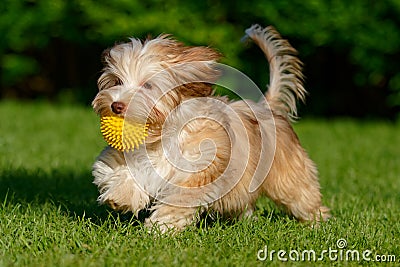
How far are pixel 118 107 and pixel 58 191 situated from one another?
1.98m

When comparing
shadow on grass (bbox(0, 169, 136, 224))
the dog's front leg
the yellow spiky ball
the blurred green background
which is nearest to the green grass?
shadow on grass (bbox(0, 169, 136, 224))

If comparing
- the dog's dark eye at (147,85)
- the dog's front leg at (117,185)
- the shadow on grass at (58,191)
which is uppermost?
the dog's dark eye at (147,85)

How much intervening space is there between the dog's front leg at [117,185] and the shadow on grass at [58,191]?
0.25 meters

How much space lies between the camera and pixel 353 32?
1111cm

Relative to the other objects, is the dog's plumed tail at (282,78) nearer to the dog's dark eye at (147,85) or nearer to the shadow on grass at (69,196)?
the shadow on grass at (69,196)

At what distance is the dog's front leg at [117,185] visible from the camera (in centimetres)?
421

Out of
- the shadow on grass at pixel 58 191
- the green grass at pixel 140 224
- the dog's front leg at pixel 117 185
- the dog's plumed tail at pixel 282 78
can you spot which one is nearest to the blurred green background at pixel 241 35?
the green grass at pixel 140 224

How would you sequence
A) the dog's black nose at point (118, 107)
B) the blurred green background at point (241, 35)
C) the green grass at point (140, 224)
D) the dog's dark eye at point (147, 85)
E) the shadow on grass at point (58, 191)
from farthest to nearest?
the blurred green background at point (241, 35)
the shadow on grass at point (58, 191)
the dog's dark eye at point (147, 85)
the dog's black nose at point (118, 107)
the green grass at point (140, 224)

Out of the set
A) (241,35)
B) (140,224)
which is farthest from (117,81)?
(241,35)

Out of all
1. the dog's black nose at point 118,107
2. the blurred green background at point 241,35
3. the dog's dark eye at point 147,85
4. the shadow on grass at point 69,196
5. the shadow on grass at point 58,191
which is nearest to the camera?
the dog's black nose at point 118,107

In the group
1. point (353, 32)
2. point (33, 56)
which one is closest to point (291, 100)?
point (353, 32)

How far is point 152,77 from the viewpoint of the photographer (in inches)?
164

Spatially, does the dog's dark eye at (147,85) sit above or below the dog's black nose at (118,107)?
above

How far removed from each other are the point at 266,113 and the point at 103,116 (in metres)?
1.20
